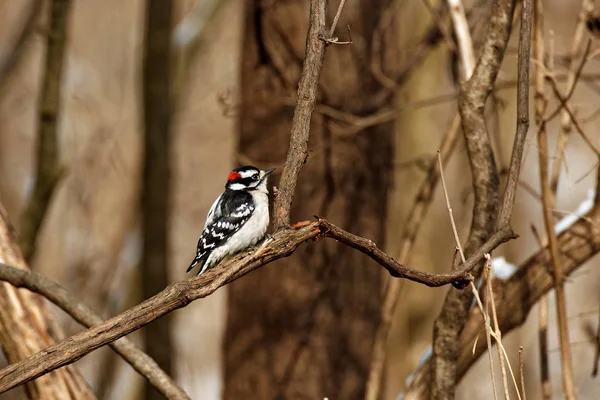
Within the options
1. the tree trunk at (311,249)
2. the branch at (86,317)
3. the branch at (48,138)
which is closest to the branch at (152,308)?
the branch at (86,317)

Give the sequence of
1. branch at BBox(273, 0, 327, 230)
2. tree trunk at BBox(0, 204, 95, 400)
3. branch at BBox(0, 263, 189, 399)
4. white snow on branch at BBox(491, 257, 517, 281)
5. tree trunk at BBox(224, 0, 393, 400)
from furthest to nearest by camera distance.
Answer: tree trunk at BBox(224, 0, 393, 400)
white snow on branch at BBox(491, 257, 517, 281)
tree trunk at BBox(0, 204, 95, 400)
branch at BBox(0, 263, 189, 399)
branch at BBox(273, 0, 327, 230)

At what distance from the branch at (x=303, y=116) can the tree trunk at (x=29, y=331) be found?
171cm

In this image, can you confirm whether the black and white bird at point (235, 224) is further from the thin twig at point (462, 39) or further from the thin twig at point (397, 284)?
the thin twig at point (462, 39)

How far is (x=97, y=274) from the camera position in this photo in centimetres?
844

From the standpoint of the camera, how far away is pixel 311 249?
4.75 metres

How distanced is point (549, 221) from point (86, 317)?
2.00 m

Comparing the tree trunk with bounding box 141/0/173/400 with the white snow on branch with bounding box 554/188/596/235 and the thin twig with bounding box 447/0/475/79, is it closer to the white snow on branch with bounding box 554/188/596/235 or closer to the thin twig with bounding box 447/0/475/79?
the thin twig with bounding box 447/0/475/79

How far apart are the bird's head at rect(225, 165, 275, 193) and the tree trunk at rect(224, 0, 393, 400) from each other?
0.25m

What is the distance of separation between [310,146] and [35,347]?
2.17m

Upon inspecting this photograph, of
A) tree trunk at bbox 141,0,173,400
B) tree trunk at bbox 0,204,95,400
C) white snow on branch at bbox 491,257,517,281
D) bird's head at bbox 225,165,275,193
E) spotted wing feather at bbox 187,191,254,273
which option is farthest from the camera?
tree trunk at bbox 141,0,173,400

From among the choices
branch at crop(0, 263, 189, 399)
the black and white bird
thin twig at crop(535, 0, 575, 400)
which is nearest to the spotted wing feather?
the black and white bird

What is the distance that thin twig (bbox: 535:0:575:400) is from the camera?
A: 3.21 m

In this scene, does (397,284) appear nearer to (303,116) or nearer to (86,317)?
(86,317)

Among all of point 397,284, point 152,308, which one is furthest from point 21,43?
point 152,308
